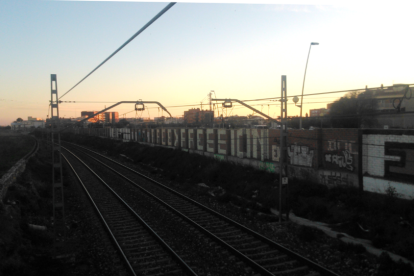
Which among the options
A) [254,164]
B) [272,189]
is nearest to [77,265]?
[272,189]

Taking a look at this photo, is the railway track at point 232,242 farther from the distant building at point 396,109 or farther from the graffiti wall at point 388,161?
the graffiti wall at point 388,161

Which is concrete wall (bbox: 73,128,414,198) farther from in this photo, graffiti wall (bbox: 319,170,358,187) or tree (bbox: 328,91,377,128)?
tree (bbox: 328,91,377,128)

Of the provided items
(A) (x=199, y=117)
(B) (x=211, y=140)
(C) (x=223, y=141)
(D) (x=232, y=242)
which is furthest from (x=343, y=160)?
(A) (x=199, y=117)

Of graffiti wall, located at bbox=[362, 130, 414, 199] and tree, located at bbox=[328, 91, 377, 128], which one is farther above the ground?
tree, located at bbox=[328, 91, 377, 128]

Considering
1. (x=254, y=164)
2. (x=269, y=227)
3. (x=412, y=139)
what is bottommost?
(x=269, y=227)

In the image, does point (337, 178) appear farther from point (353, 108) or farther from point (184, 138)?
point (184, 138)

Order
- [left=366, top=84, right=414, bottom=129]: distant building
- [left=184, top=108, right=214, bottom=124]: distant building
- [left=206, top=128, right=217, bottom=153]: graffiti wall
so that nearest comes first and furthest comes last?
[left=366, top=84, right=414, bottom=129]: distant building, [left=206, top=128, right=217, bottom=153]: graffiti wall, [left=184, top=108, right=214, bottom=124]: distant building

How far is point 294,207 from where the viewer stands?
43.8 feet

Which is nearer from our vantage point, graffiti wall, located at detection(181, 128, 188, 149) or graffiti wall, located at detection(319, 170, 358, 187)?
graffiti wall, located at detection(319, 170, 358, 187)

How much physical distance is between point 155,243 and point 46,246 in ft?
11.3

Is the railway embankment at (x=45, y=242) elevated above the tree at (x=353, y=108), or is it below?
below

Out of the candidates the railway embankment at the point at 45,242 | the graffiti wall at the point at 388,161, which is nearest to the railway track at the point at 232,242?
the railway embankment at the point at 45,242

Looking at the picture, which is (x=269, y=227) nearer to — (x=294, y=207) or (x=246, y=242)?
(x=246, y=242)

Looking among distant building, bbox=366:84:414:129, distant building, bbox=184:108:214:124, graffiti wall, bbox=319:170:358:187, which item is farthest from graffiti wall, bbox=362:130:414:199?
distant building, bbox=184:108:214:124
